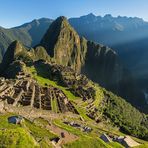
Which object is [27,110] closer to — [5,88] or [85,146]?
[5,88]

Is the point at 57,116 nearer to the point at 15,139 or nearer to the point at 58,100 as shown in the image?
the point at 58,100

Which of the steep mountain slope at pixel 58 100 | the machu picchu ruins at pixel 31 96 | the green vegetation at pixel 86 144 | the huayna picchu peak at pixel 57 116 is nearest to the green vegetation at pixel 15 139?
the huayna picchu peak at pixel 57 116

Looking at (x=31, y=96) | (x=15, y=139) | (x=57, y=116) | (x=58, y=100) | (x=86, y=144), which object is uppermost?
(x=15, y=139)

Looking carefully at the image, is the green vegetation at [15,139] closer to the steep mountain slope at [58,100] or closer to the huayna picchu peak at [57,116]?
the huayna picchu peak at [57,116]

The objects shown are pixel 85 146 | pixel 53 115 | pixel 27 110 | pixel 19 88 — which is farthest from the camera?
pixel 19 88

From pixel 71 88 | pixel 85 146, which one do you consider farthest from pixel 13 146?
pixel 71 88

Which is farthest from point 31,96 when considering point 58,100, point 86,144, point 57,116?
point 86,144

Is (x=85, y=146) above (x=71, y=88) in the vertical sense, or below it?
above

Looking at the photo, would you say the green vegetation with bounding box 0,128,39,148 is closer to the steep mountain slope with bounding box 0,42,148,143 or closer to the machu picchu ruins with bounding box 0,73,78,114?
the steep mountain slope with bounding box 0,42,148,143

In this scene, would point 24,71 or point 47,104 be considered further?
point 24,71

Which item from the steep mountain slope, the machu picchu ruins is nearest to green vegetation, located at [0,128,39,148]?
the steep mountain slope

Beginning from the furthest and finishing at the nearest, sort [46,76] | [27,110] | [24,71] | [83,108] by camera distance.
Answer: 1. [46,76]
2. [24,71]
3. [83,108]
4. [27,110]
